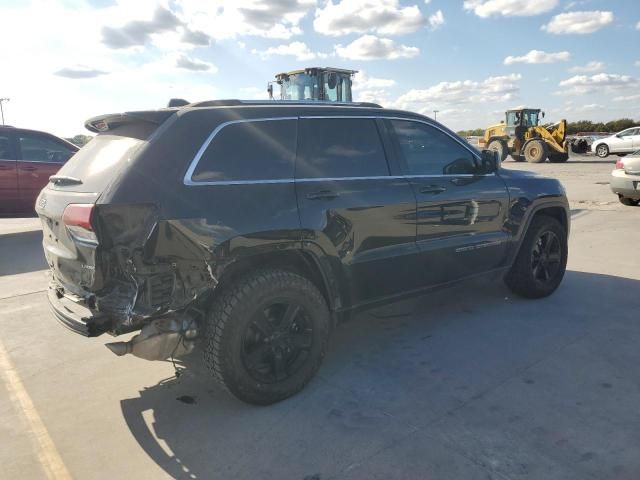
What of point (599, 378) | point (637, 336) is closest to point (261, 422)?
point (599, 378)

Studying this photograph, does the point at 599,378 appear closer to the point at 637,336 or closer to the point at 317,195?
the point at 637,336

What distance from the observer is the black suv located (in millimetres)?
2857

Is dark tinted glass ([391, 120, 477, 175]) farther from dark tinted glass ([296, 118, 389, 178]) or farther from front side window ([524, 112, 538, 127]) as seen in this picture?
front side window ([524, 112, 538, 127])

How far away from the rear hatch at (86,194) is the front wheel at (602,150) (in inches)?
1153

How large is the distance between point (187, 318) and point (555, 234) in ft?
12.6

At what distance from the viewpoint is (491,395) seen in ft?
10.7

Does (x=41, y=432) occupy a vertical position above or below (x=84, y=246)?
below

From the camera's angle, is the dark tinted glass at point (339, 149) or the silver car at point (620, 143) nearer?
the dark tinted glass at point (339, 149)

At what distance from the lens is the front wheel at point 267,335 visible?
302cm

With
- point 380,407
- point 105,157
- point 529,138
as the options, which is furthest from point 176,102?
point 529,138

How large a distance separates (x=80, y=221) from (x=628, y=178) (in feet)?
35.2

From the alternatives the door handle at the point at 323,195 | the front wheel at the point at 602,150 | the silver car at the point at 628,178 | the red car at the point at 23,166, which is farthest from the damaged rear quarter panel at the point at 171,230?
the front wheel at the point at 602,150

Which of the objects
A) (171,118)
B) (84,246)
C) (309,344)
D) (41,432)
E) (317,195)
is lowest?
(41,432)

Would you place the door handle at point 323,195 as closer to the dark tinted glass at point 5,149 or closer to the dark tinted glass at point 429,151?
the dark tinted glass at point 429,151
